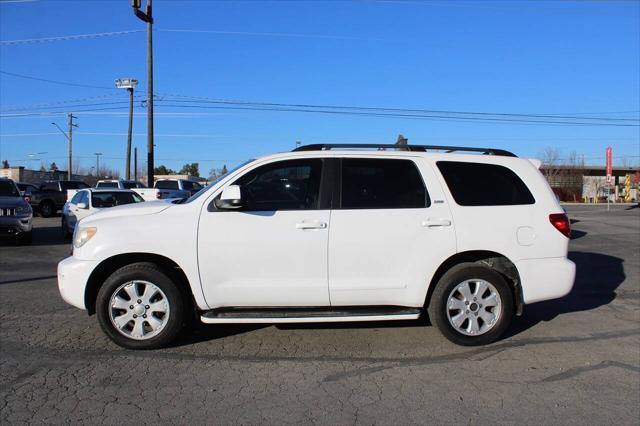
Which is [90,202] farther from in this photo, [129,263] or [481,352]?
[481,352]

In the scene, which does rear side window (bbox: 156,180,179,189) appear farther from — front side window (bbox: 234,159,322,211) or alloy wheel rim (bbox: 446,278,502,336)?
alloy wheel rim (bbox: 446,278,502,336)

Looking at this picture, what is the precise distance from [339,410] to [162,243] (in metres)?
2.22

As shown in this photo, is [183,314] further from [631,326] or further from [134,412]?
[631,326]

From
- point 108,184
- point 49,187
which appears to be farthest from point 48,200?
point 108,184

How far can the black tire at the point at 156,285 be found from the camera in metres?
4.61

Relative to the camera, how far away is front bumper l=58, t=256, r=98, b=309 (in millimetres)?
4656

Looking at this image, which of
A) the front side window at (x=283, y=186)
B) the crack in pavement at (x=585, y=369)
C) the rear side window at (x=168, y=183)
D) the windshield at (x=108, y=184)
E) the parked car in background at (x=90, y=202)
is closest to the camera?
the crack in pavement at (x=585, y=369)

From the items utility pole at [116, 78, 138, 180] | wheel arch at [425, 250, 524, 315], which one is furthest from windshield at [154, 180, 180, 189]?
wheel arch at [425, 250, 524, 315]

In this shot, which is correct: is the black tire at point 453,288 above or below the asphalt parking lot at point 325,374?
above

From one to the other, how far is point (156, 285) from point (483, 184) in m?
3.38

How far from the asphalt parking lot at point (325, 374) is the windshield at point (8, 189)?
26.0 ft

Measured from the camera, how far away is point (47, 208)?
24.0 m

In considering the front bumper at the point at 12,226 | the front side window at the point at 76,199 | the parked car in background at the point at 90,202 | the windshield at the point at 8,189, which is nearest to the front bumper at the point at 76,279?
the front bumper at the point at 12,226

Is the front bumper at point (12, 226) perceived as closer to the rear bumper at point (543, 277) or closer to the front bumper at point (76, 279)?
the front bumper at point (76, 279)
